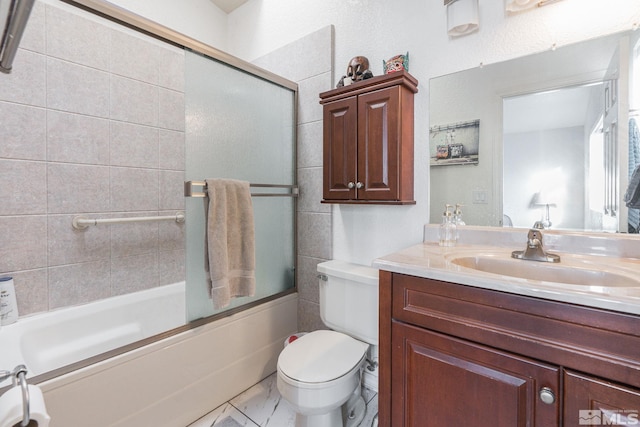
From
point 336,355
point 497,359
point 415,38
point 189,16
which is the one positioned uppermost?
point 189,16

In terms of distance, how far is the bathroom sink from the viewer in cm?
87

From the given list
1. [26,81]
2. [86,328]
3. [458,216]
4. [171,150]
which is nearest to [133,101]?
[171,150]

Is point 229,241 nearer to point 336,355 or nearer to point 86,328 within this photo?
point 336,355

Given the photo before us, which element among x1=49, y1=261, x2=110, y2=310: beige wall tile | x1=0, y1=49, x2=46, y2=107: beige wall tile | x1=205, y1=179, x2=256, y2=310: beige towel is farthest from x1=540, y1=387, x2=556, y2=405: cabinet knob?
x1=0, y1=49, x2=46, y2=107: beige wall tile

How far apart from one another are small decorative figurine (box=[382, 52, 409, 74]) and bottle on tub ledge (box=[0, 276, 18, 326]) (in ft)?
6.82

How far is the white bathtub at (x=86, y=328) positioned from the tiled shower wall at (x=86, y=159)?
0.22ft

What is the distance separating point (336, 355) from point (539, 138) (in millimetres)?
1255

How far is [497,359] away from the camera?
80 cm

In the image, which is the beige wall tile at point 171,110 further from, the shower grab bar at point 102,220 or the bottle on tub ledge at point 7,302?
the bottle on tub ledge at point 7,302

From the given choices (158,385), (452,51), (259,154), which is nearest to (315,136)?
(259,154)

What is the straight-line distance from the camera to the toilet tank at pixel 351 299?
1.40 m

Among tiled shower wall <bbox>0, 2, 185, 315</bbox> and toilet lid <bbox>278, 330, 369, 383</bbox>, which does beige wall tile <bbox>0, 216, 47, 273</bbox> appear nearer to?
tiled shower wall <bbox>0, 2, 185, 315</bbox>

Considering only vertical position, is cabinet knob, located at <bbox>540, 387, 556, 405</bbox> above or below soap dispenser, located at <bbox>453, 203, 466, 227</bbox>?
below

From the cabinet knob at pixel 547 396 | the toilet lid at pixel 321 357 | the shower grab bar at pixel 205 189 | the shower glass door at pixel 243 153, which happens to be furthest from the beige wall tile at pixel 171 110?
the cabinet knob at pixel 547 396
